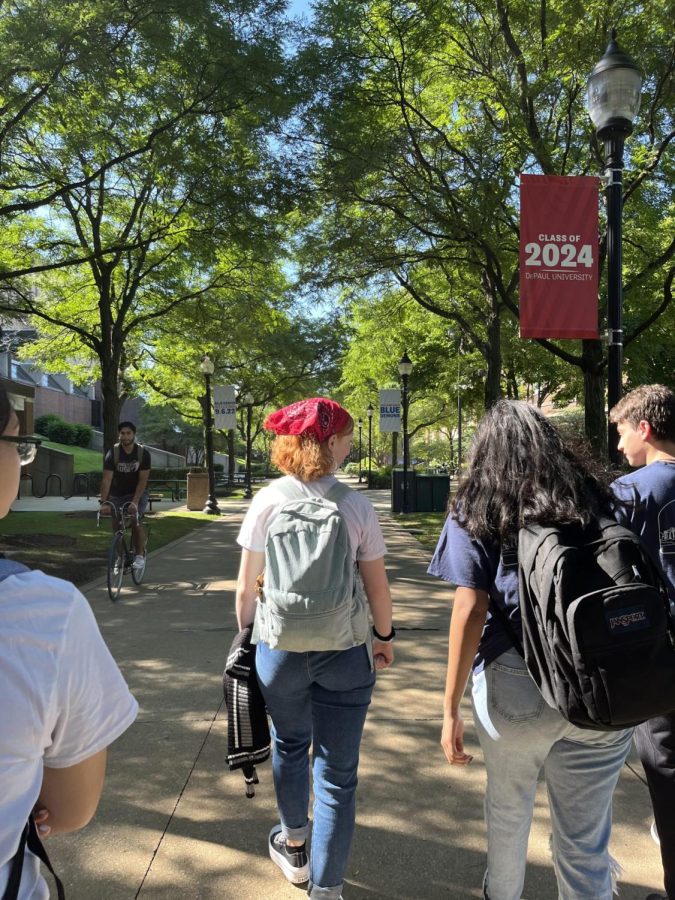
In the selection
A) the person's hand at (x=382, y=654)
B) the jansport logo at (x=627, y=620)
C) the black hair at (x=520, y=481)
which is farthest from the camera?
the person's hand at (x=382, y=654)

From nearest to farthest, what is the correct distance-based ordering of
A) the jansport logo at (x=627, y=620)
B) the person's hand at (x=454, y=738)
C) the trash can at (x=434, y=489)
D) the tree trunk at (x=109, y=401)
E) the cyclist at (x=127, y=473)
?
the jansport logo at (x=627, y=620) < the person's hand at (x=454, y=738) < the cyclist at (x=127, y=473) < the tree trunk at (x=109, y=401) < the trash can at (x=434, y=489)

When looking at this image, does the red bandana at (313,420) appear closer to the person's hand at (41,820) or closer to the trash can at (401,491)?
the person's hand at (41,820)

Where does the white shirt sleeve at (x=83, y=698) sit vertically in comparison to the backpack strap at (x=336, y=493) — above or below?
below

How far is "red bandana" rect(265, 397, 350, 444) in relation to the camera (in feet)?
8.46

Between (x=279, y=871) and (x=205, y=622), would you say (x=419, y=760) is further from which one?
(x=205, y=622)

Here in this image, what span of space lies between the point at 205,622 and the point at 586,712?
5499 mm

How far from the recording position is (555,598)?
1.80 m

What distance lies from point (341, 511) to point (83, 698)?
57.5 inches

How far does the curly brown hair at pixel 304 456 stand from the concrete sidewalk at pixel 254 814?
1674 millimetres

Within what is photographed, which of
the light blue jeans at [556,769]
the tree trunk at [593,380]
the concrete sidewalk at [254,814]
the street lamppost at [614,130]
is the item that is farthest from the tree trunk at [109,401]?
the light blue jeans at [556,769]

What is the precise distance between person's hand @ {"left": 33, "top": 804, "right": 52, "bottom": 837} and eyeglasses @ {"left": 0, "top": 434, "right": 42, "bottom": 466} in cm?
67

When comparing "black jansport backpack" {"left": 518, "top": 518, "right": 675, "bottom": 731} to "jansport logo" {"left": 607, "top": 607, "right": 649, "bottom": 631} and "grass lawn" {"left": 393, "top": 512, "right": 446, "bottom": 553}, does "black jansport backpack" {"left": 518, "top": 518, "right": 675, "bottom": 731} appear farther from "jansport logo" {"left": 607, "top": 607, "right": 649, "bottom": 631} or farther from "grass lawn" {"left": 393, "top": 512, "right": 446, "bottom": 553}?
"grass lawn" {"left": 393, "top": 512, "right": 446, "bottom": 553}

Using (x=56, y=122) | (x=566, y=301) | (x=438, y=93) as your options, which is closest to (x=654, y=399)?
(x=566, y=301)

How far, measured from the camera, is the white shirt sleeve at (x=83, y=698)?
1153mm
